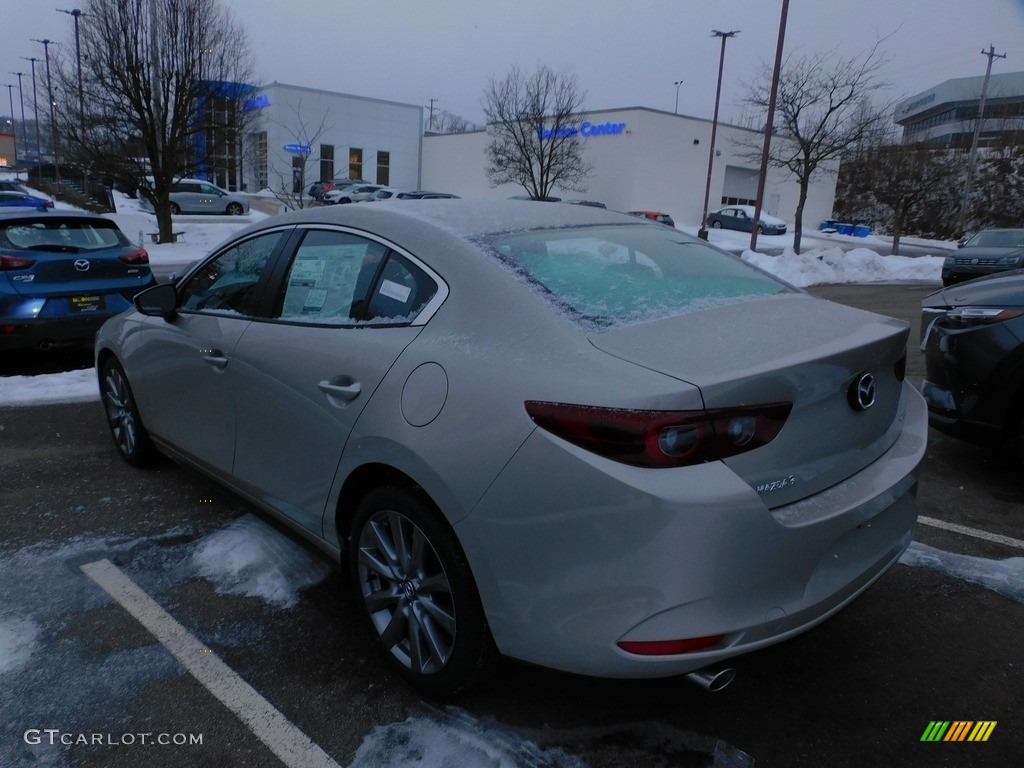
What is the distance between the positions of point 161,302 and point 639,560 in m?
2.92

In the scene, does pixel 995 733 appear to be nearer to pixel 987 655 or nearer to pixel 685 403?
pixel 987 655

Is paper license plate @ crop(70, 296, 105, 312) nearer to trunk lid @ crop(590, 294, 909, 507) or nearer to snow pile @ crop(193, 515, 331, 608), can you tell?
snow pile @ crop(193, 515, 331, 608)

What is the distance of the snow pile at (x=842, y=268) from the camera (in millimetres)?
19834

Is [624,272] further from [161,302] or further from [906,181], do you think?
[906,181]

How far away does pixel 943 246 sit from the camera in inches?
1570

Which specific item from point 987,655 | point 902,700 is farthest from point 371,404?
point 987,655

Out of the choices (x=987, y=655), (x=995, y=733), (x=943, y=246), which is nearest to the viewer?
(x=995, y=733)

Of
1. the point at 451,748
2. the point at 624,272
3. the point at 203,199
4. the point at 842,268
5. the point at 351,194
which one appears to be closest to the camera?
the point at 451,748

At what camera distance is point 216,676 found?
270 cm

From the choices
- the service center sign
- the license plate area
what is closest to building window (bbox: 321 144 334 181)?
the service center sign

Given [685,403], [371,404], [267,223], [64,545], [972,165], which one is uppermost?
[972,165]

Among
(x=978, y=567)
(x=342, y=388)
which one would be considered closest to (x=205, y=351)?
(x=342, y=388)

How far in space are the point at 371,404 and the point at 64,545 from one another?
2111mm

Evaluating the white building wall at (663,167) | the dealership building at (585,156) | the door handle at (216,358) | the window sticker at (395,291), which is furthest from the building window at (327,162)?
the window sticker at (395,291)
